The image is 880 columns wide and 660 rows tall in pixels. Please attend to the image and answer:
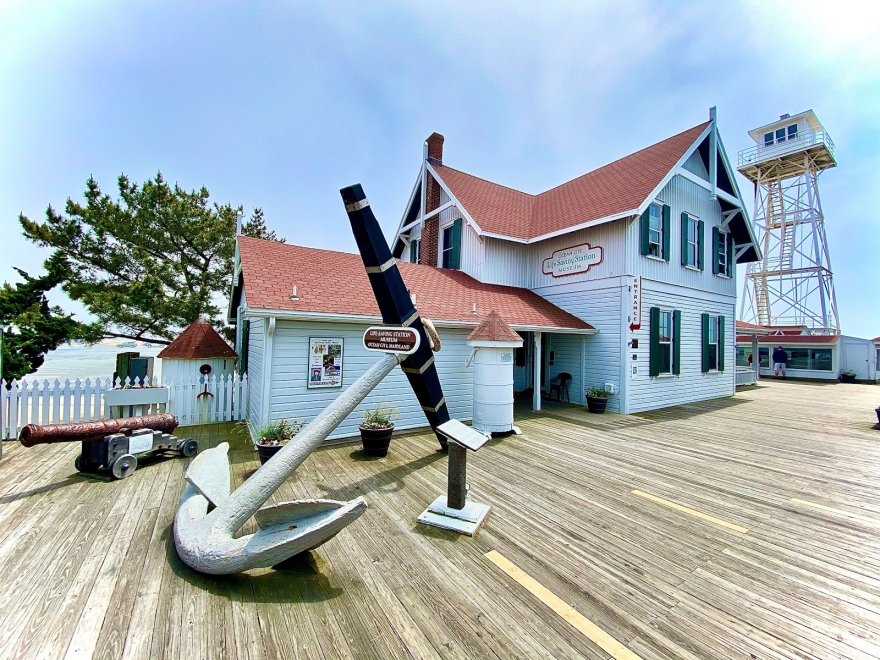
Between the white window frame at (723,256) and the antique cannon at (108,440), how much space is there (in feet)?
59.5

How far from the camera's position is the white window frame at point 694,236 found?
1289 centimetres

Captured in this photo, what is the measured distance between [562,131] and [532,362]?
782 cm

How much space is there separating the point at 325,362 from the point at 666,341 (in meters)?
10.8

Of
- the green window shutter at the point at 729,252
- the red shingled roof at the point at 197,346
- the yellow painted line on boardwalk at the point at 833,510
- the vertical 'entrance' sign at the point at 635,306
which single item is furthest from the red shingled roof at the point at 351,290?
the green window shutter at the point at 729,252

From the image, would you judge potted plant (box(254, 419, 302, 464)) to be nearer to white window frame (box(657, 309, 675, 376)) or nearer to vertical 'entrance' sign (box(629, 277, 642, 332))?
vertical 'entrance' sign (box(629, 277, 642, 332))

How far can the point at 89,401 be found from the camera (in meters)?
7.62

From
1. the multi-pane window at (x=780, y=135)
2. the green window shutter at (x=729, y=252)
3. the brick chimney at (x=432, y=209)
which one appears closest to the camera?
the green window shutter at (x=729, y=252)

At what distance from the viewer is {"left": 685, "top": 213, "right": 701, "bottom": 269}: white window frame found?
12891mm

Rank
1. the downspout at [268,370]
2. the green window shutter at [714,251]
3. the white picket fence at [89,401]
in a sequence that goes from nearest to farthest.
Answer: the white picket fence at [89,401] < the downspout at [268,370] < the green window shutter at [714,251]

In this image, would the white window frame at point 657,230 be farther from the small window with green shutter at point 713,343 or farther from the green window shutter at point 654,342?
the small window with green shutter at point 713,343

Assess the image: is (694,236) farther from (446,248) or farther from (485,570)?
(485,570)

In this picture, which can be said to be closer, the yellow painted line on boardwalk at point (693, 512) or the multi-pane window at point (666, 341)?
the yellow painted line on boardwalk at point (693, 512)

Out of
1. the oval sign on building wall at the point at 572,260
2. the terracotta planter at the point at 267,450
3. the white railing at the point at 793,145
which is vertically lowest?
the terracotta planter at the point at 267,450

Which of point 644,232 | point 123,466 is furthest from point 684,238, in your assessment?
point 123,466
